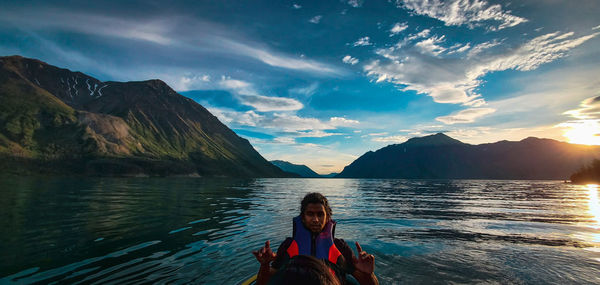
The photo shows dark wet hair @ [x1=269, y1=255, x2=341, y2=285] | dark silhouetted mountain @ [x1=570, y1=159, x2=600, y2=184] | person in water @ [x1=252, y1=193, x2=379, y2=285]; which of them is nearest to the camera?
dark wet hair @ [x1=269, y1=255, x2=341, y2=285]

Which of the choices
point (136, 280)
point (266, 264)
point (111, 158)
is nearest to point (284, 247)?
point (266, 264)

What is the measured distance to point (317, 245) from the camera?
21.4ft

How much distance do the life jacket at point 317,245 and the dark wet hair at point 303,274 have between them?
4.88m

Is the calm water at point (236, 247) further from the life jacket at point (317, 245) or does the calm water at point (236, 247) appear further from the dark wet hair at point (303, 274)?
the dark wet hair at point (303, 274)

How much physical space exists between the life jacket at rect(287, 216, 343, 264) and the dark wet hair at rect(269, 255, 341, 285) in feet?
16.0

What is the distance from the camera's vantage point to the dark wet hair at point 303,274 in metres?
1.58

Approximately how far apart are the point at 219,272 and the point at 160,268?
2097mm

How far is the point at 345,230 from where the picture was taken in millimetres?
17656

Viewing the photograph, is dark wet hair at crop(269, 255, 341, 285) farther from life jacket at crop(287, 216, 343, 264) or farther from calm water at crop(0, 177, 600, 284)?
calm water at crop(0, 177, 600, 284)

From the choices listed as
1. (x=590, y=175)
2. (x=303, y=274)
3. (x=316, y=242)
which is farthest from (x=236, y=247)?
(x=590, y=175)

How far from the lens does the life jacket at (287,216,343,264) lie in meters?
6.35

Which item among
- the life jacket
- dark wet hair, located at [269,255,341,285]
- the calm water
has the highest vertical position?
dark wet hair, located at [269,255,341,285]

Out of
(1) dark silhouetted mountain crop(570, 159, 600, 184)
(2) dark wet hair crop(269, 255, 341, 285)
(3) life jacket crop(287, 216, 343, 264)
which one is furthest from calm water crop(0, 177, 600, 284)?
(1) dark silhouetted mountain crop(570, 159, 600, 184)

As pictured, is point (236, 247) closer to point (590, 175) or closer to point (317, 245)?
point (317, 245)
